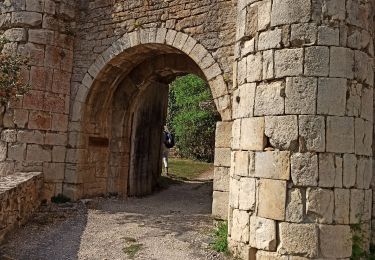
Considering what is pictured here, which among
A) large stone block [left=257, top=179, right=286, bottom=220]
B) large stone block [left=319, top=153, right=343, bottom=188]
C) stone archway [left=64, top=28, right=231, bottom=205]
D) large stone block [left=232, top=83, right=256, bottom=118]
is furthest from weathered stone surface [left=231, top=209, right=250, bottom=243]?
stone archway [left=64, top=28, right=231, bottom=205]

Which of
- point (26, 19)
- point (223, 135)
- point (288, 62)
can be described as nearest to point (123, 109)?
point (26, 19)

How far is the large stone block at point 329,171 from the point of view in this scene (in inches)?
175

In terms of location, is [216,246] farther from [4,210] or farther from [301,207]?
[4,210]

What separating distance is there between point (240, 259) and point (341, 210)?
1322mm

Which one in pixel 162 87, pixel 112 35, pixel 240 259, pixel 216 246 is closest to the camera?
pixel 240 259

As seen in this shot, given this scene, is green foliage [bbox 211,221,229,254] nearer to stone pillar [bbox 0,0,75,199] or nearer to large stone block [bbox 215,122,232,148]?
large stone block [bbox 215,122,232,148]

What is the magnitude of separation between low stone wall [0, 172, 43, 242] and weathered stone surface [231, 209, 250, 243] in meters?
3.01

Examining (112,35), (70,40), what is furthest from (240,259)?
(70,40)

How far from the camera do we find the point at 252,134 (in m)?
4.89

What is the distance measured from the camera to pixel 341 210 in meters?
4.48

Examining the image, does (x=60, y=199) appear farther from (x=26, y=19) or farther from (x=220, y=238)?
(x=220, y=238)

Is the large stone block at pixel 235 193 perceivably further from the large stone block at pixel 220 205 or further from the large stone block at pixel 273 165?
the large stone block at pixel 220 205

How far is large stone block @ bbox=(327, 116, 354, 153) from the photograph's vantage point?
14.8ft

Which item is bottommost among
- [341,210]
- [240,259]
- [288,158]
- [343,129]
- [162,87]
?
[240,259]
